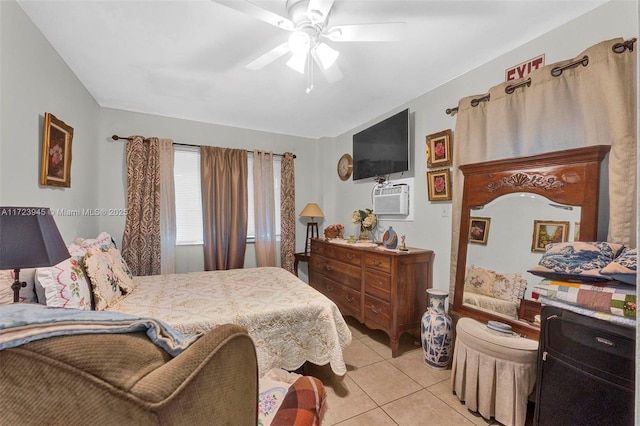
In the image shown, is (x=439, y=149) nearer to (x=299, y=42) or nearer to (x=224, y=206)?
(x=299, y=42)

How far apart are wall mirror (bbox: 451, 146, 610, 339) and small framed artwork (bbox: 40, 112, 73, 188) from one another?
3028 mm

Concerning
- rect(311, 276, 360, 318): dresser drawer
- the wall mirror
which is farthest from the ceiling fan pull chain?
rect(311, 276, 360, 318): dresser drawer

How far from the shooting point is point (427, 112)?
2641 millimetres

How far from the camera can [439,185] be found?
248 cm

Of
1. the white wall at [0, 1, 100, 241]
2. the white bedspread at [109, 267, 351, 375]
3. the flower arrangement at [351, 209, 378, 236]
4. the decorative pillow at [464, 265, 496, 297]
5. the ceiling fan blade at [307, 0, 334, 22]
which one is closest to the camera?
the ceiling fan blade at [307, 0, 334, 22]

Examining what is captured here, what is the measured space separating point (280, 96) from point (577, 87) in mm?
2365

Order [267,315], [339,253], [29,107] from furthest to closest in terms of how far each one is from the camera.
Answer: [339,253] < [267,315] < [29,107]

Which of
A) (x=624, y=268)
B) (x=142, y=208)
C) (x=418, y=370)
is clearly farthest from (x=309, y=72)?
(x=418, y=370)

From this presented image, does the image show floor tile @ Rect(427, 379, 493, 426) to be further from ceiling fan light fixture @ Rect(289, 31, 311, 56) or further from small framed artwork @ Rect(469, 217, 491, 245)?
ceiling fan light fixture @ Rect(289, 31, 311, 56)

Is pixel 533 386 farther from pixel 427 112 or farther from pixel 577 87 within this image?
pixel 427 112

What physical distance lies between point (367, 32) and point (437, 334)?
2.25 m

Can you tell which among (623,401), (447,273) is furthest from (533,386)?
(447,273)

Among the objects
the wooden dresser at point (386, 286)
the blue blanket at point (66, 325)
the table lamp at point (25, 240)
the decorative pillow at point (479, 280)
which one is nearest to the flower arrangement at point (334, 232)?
the wooden dresser at point (386, 286)

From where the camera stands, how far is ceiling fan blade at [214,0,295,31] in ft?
4.19
